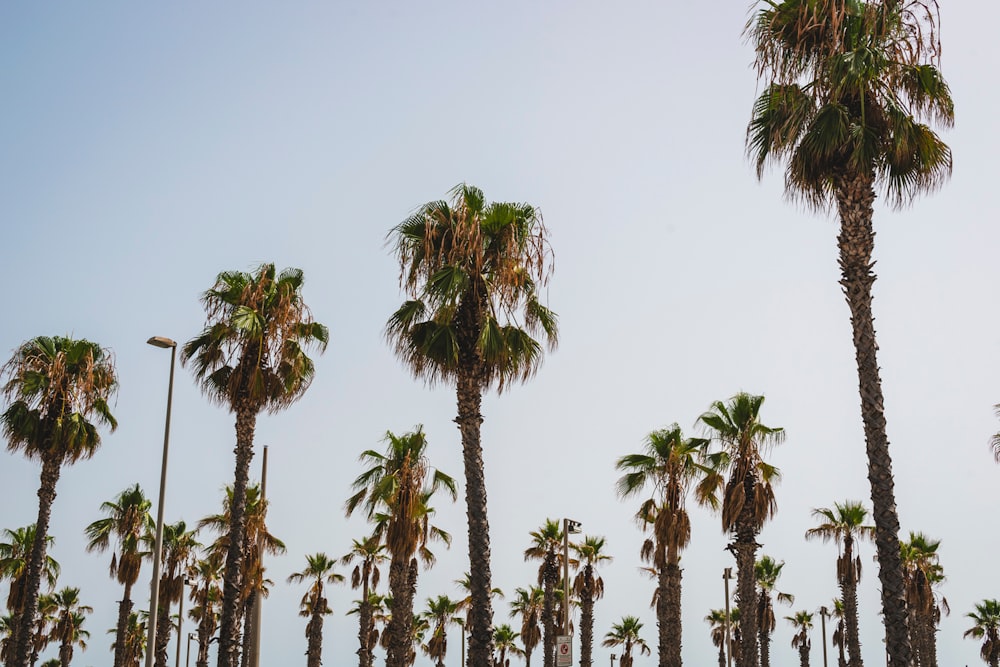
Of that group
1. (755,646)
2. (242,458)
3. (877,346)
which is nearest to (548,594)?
(755,646)

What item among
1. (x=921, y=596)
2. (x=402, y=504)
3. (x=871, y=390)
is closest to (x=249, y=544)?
(x=402, y=504)

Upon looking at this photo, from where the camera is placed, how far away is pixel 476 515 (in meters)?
21.4

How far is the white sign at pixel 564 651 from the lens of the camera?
25141 millimetres

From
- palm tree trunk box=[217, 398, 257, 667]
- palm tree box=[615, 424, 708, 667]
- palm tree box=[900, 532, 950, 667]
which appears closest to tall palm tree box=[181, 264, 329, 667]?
palm tree trunk box=[217, 398, 257, 667]

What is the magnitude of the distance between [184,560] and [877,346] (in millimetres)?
37073

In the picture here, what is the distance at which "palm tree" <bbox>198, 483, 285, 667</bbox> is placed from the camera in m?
26.7

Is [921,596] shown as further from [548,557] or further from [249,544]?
[249,544]

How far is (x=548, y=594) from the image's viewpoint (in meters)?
49.0

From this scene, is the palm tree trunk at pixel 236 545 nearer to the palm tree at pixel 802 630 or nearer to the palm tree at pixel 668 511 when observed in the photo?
the palm tree at pixel 668 511

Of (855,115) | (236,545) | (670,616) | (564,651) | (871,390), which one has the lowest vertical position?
(564,651)

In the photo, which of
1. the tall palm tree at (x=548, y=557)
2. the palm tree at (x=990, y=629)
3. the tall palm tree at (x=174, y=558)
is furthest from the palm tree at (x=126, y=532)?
the palm tree at (x=990, y=629)

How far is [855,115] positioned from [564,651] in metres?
14.7

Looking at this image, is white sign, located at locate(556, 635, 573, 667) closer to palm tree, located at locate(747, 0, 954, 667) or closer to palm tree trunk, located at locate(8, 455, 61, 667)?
palm tree, located at locate(747, 0, 954, 667)

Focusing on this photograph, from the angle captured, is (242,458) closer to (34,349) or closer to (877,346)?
(34,349)
